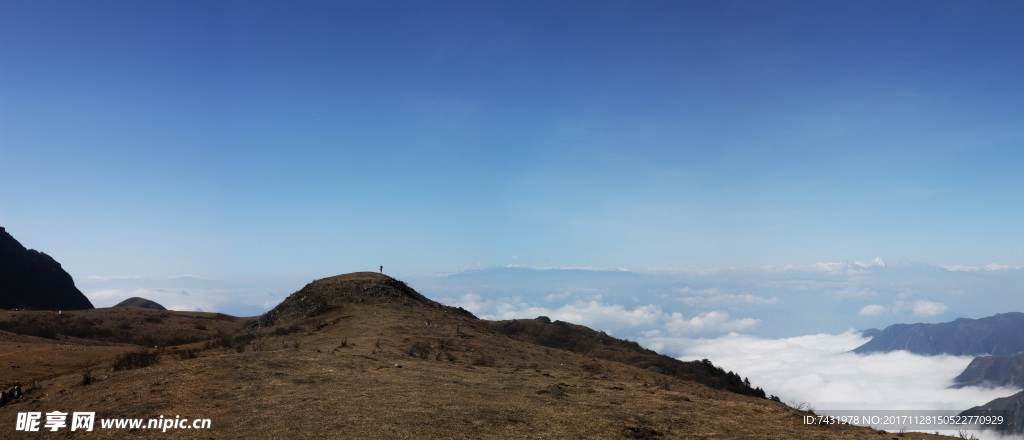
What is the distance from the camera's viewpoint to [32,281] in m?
74.4

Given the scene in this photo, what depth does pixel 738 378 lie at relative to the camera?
38.4 m

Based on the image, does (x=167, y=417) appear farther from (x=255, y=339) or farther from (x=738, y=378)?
(x=738, y=378)

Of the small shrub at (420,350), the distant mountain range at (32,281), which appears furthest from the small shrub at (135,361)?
the distant mountain range at (32,281)

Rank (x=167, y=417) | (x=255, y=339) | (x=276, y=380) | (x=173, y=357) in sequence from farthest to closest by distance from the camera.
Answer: (x=255, y=339)
(x=173, y=357)
(x=276, y=380)
(x=167, y=417)

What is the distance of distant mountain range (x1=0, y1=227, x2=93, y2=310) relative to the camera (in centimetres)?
6975

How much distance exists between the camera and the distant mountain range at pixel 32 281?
6975 cm

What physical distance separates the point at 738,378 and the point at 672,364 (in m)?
5.06

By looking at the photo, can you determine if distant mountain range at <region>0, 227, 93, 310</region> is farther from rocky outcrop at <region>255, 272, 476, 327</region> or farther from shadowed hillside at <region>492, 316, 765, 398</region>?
shadowed hillside at <region>492, 316, 765, 398</region>

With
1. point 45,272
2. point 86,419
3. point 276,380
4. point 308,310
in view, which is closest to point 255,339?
point 308,310

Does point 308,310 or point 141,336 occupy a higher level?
point 308,310

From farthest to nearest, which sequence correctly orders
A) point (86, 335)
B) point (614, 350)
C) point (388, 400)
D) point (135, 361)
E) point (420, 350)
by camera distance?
1. point (614, 350)
2. point (86, 335)
3. point (420, 350)
4. point (135, 361)
5. point (388, 400)

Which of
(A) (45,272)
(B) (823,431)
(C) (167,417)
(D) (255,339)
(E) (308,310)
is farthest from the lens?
(A) (45,272)

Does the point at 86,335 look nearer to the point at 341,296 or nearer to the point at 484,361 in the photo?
the point at 341,296

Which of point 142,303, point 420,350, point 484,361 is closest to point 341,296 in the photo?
point 420,350
